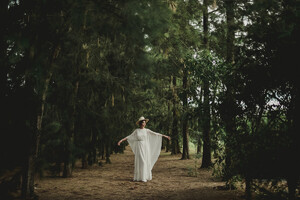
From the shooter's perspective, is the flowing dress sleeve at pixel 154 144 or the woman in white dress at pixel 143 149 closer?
the woman in white dress at pixel 143 149

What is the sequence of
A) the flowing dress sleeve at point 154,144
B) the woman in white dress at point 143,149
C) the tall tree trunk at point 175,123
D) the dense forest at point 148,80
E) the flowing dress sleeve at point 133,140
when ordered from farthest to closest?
the tall tree trunk at point 175,123, the flowing dress sleeve at point 154,144, the flowing dress sleeve at point 133,140, the woman in white dress at point 143,149, the dense forest at point 148,80

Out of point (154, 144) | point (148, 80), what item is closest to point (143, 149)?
point (154, 144)

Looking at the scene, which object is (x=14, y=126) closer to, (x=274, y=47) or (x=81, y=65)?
(x=274, y=47)

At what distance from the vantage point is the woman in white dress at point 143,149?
35.5ft

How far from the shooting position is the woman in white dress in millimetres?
10812

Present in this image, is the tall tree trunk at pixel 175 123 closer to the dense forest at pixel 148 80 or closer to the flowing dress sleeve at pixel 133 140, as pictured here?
the flowing dress sleeve at pixel 133 140

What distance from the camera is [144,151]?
11141mm

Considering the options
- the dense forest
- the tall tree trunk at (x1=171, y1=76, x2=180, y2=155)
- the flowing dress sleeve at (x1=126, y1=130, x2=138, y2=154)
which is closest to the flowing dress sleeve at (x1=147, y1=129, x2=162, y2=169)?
the flowing dress sleeve at (x1=126, y1=130, x2=138, y2=154)

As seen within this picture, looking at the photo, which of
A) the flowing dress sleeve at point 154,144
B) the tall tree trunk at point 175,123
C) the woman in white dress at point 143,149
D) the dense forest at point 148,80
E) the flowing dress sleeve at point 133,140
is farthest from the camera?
the tall tree trunk at point 175,123

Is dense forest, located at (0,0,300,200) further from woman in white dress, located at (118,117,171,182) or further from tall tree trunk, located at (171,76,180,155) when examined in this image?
tall tree trunk, located at (171,76,180,155)

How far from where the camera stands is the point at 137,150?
11.2 metres

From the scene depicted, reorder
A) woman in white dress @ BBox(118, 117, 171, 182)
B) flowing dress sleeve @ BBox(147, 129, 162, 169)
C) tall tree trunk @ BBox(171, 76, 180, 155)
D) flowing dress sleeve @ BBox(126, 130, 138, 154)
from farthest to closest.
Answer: tall tree trunk @ BBox(171, 76, 180, 155)
flowing dress sleeve @ BBox(147, 129, 162, 169)
flowing dress sleeve @ BBox(126, 130, 138, 154)
woman in white dress @ BBox(118, 117, 171, 182)

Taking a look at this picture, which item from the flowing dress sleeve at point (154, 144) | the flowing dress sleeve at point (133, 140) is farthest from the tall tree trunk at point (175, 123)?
the flowing dress sleeve at point (133, 140)

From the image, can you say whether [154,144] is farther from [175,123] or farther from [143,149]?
[175,123]
